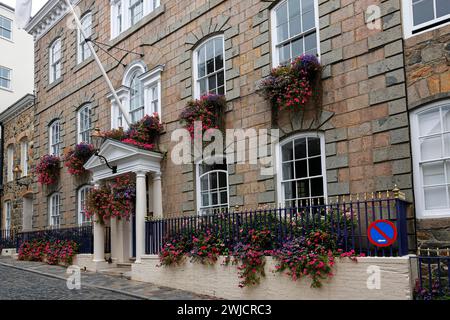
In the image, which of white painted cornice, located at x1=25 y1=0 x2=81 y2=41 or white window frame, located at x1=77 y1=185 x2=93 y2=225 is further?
white painted cornice, located at x1=25 y1=0 x2=81 y2=41

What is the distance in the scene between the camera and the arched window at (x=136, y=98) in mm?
14406

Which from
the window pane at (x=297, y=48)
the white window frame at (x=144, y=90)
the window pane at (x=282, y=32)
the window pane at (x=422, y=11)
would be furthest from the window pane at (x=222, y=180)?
the window pane at (x=422, y=11)

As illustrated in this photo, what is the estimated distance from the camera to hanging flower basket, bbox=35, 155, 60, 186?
58.4 ft

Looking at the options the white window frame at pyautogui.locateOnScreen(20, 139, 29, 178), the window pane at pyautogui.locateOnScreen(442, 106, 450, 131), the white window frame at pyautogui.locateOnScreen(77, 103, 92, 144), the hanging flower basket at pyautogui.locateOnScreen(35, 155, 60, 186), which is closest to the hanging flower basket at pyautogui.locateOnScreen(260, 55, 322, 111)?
the window pane at pyautogui.locateOnScreen(442, 106, 450, 131)

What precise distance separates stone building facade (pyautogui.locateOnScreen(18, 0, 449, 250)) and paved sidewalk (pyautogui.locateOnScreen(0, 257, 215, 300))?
2.24 metres

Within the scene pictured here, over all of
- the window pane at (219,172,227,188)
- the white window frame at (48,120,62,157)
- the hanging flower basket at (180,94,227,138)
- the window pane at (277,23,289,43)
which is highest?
the window pane at (277,23,289,43)

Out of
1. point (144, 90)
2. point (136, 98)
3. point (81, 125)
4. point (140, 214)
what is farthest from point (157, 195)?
point (81, 125)

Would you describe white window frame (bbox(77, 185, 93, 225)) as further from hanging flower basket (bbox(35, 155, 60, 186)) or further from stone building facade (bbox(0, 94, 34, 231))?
stone building facade (bbox(0, 94, 34, 231))

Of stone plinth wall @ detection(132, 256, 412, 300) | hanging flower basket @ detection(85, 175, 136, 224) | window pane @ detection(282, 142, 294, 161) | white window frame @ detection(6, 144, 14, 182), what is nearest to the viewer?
stone plinth wall @ detection(132, 256, 412, 300)

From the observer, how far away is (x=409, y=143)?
8109 mm

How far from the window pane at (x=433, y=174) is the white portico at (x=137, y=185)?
6542mm

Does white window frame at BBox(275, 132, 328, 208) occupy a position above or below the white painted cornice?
below

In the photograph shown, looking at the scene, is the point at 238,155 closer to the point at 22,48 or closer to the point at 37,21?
the point at 37,21

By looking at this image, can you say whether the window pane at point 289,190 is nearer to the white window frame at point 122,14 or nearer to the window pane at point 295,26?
the window pane at point 295,26
